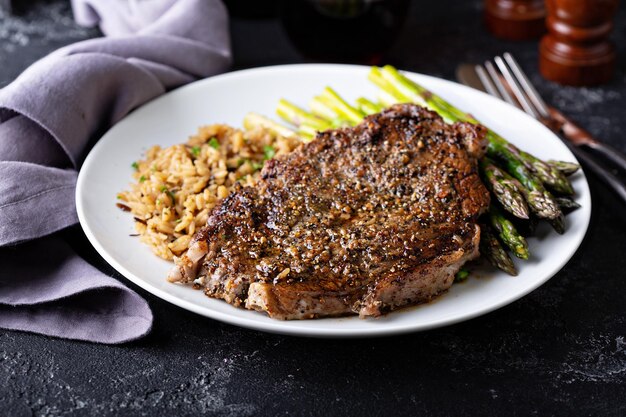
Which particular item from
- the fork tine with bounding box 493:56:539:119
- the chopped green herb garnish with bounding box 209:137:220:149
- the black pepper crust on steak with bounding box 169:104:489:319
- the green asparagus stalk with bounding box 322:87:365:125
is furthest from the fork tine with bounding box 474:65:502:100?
the chopped green herb garnish with bounding box 209:137:220:149

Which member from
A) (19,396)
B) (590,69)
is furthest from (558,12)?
(19,396)

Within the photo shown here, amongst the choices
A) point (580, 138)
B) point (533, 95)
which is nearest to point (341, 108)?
point (533, 95)

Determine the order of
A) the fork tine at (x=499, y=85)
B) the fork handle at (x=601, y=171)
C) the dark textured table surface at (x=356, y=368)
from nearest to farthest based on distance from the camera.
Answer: the dark textured table surface at (x=356, y=368) → the fork handle at (x=601, y=171) → the fork tine at (x=499, y=85)

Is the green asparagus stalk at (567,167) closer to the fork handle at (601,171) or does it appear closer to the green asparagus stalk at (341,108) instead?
the fork handle at (601,171)

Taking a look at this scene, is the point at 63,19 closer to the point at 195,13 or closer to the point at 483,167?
the point at 195,13

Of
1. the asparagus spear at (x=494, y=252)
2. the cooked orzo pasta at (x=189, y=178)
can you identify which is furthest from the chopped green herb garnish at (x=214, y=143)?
the asparagus spear at (x=494, y=252)

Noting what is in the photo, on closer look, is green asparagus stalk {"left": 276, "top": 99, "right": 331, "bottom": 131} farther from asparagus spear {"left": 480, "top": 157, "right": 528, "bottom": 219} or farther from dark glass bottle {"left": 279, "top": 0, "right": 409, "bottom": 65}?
asparagus spear {"left": 480, "top": 157, "right": 528, "bottom": 219}

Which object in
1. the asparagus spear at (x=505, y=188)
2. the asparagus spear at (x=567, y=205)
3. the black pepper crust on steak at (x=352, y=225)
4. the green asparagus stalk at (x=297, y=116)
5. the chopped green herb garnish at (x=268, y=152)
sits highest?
the black pepper crust on steak at (x=352, y=225)
